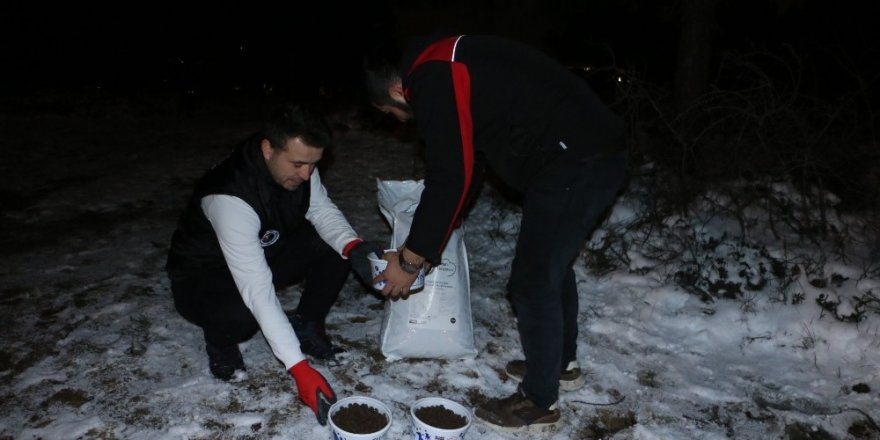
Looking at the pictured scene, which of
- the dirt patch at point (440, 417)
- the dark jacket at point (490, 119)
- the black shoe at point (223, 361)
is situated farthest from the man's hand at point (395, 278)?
the black shoe at point (223, 361)

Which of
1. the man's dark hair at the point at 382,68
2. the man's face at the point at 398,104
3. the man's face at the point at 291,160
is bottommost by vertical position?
the man's face at the point at 291,160

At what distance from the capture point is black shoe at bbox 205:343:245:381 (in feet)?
8.73

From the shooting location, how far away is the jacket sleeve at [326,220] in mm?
2764

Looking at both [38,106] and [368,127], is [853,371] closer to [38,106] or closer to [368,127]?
[368,127]

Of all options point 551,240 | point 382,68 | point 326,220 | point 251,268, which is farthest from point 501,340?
point 382,68

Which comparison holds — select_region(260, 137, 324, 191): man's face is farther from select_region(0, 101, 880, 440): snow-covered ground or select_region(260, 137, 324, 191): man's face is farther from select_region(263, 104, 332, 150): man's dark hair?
select_region(0, 101, 880, 440): snow-covered ground

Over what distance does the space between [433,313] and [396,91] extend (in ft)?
3.83

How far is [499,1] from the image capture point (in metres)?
13.3

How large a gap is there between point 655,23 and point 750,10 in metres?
1.38

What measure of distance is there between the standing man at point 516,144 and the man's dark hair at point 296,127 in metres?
0.24

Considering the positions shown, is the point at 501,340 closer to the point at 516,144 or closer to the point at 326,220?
the point at 326,220

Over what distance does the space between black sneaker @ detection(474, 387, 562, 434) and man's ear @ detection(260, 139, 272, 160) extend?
1342 mm

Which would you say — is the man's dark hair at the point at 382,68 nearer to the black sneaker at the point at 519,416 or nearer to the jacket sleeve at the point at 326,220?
the jacket sleeve at the point at 326,220

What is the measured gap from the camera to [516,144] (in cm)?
204
